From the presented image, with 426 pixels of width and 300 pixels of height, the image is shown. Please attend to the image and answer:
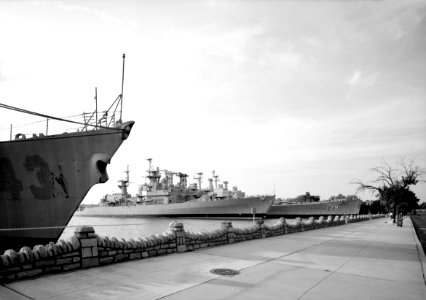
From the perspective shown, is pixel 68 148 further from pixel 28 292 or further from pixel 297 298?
pixel 297 298

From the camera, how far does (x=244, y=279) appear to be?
20.0 feet

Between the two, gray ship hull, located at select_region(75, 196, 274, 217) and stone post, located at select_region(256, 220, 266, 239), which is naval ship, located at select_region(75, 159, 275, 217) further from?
stone post, located at select_region(256, 220, 266, 239)

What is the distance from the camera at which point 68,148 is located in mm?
14961

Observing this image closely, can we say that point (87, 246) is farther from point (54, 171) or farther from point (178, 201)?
point (178, 201)

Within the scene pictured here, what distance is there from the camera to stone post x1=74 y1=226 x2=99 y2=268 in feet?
22.9

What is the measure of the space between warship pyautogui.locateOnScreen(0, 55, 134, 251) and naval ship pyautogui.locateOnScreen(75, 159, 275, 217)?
33.8 m

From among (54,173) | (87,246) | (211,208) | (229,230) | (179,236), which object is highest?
(54,173)

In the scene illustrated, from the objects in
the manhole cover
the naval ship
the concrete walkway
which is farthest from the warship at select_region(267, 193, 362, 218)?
the manhole cover

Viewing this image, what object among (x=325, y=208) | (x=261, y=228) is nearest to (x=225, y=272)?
(x=261, y=228)

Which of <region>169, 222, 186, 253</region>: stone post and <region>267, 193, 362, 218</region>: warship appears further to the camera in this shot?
<region>267, 193, 362, 218</region>: warship

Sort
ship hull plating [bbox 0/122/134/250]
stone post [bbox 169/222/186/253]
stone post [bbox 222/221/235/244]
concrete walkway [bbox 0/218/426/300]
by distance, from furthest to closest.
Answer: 1. ship hull plating [bbox 0/122/134/250]
2. stone post [bbox 222/221/235/244]
3. stone post [bbox 169/222/186/253]
4. concrete walkway [bbox 0/218/426/300]

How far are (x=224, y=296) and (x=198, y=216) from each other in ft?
176

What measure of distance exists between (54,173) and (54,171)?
99mm

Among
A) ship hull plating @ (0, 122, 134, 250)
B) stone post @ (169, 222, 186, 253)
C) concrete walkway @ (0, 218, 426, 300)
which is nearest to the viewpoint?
concrete walkway @ (0, 218, 426, 300)
